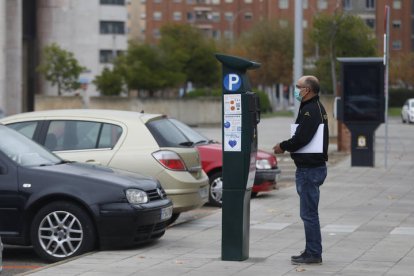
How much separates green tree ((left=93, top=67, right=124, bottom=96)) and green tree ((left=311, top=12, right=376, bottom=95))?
17.1 meters

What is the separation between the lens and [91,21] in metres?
92.3

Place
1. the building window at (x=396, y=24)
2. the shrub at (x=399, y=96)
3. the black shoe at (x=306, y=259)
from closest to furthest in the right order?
1. the black shoe at (x=306, y=259)
2. the building window at (x=396, y=24)
3. the shrub at (x=399, y=96)

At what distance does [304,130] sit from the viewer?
1022cm

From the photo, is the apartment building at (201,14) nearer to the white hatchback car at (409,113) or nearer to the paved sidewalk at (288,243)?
the white hatchback car at (409,113)

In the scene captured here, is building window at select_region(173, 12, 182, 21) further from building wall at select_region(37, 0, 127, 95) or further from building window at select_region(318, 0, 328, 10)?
building window at select_region(318, 0, 328, 10)

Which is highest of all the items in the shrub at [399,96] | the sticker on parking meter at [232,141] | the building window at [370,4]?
the building window at [370,4]

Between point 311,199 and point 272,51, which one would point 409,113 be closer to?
point 272,51

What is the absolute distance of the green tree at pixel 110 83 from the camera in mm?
60688

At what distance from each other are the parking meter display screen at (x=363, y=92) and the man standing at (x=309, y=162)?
51.2 feet

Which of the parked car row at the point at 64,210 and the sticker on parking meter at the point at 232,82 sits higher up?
the sticker on parking meter at the point at 232,82

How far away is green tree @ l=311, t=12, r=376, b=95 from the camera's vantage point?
4278 centimetres

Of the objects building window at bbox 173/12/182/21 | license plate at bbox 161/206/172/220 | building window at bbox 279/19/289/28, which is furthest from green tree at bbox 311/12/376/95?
building window at bbox 173/12/182/21

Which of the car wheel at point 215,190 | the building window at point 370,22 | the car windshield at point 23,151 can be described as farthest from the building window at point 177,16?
the car windshield at point 23,151

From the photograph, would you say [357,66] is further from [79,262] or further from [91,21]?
[91,21]
